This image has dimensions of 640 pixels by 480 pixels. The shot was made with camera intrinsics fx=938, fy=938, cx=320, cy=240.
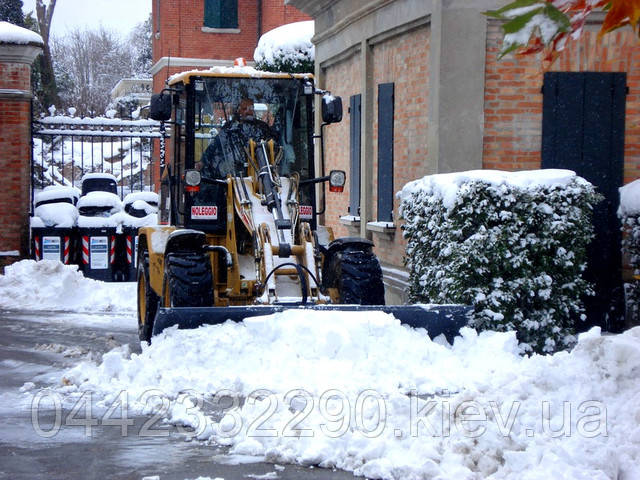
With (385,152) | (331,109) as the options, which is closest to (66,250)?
(385,152)

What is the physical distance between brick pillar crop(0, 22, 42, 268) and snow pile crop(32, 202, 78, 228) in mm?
370

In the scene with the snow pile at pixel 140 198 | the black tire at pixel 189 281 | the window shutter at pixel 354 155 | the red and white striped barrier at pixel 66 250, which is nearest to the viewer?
the black tire at pixel 189 281

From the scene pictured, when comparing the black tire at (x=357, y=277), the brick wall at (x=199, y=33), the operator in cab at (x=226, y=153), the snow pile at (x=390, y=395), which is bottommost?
the snow pile at (x=390, y=395)

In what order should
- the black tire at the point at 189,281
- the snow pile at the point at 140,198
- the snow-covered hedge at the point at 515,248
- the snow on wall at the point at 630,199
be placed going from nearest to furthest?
the black tire at the point at 189,281 → the snow-covered hedge at the point at 515,248 → the snow on wall at the point at 630,199 → the snow pile at the point at 140,198

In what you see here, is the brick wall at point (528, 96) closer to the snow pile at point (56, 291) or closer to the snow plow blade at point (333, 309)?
the snow plow blade at point (333, 309)

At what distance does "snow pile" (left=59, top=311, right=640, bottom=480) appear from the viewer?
16.6 ft

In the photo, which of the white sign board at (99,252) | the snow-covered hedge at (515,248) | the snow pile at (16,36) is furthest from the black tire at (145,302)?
the snow pile at (16,36)

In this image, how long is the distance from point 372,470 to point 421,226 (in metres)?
4.54

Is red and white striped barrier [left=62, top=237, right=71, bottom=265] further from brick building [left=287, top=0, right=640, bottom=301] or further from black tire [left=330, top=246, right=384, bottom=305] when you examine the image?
black tire [left=330, top=246, right=384, bottom=305]

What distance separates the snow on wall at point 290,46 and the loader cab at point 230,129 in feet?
32.6

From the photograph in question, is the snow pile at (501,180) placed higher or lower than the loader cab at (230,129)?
lower

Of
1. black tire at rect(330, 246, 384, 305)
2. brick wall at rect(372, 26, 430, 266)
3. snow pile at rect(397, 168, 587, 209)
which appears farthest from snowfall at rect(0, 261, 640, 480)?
brick wall at rect(372, 26, 430, 266)

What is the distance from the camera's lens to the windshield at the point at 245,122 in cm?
870

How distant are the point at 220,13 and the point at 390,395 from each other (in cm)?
2445
